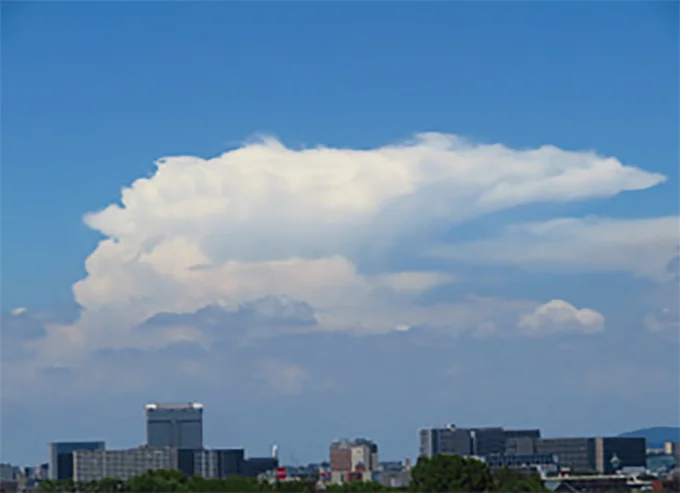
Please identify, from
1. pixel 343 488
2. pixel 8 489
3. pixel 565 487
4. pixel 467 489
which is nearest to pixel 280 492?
pixel 343 488

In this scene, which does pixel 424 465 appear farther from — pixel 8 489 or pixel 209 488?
pixel 8 489

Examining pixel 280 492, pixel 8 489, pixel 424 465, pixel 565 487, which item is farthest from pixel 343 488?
pixel 8 489

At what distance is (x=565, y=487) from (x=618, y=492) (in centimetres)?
662

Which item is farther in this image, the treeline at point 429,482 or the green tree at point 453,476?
the green tree at point 453,476

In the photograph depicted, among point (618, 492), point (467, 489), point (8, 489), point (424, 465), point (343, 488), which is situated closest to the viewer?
point (467, 489)

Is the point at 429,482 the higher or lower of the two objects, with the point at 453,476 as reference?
lower

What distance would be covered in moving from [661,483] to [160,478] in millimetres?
72451

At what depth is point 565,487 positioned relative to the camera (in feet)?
513

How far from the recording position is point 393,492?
11350cm

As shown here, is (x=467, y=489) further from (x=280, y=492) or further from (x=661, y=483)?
(x=661, y=483)

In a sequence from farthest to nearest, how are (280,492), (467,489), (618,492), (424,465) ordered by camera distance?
(618,492) → (280,492) → (424,465) → (467,489)

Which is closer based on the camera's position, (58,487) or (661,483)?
(58,487)

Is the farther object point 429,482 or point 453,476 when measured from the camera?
point 429,482

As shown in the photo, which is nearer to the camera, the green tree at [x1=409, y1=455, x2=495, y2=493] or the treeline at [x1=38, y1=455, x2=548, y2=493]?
the treeline at [x1=38, y1=455, x2=548, y2=493]
